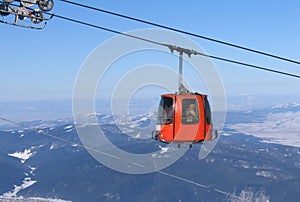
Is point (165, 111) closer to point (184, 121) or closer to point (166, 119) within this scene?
point (166, 119)

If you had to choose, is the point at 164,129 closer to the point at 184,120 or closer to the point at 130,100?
the point at 184,120

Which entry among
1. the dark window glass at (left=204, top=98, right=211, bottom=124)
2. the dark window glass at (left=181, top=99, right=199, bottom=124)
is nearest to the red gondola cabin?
the dark window glass at (left=181, top=99, right=199, bottom=124)

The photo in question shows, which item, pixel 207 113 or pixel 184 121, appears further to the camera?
pixel 207 113

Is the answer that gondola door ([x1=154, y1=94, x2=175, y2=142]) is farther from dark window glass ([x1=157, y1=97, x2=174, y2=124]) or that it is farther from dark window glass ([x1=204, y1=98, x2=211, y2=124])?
dark window glass ([x1=204, y1=98, x2=211, y2=124])

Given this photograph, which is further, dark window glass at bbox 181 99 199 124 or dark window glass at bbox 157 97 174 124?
dark window glass at bbox 157 97 174 124

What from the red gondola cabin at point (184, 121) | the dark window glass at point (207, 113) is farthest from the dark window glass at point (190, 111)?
the dark window glass at point (207, 113)

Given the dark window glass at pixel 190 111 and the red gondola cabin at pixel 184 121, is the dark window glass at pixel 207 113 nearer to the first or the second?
the red gondola cabin at pixel 184 121

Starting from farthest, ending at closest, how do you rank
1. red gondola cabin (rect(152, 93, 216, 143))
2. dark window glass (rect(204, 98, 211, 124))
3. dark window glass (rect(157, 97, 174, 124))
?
dark window glass (rect(204, 98, 211, 124)), dark window glass (rect(157, 97, 174, 124)), red gondola cabin (rect(152, 93, 216, 143))

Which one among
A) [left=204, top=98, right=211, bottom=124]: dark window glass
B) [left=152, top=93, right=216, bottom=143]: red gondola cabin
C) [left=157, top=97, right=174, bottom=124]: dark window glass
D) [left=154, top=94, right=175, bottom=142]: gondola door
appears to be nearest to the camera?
[left=152, top=93, right=216, bottom=143]: red gondola cabin

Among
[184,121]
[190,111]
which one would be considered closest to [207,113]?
[190,111]
